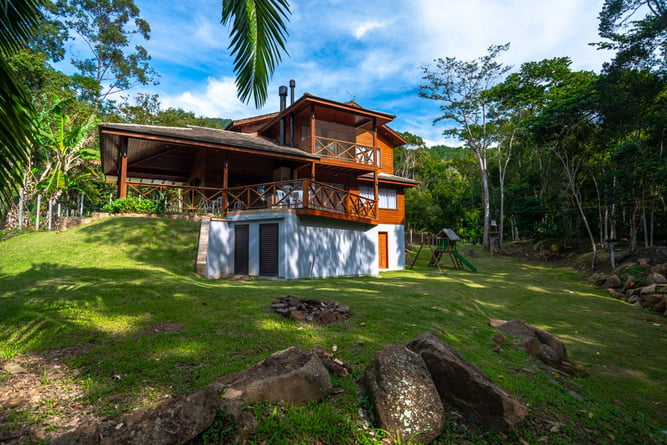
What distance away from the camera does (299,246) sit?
13430 mm

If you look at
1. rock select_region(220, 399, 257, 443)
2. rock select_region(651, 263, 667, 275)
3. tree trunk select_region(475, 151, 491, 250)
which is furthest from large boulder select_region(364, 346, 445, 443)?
tree trunk select_region(475, 151, 491, 250)

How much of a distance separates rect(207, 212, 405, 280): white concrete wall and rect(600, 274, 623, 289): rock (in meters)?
11.6

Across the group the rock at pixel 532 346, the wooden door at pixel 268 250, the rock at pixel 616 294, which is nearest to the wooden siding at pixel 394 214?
the wooden door at pixel 268 250

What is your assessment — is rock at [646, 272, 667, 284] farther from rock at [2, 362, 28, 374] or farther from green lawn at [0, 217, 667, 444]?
rock at [2, 362, 28, 374]

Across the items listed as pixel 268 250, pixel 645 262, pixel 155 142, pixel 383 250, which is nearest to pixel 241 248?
pixel 268 250

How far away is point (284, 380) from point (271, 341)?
75.2 inches

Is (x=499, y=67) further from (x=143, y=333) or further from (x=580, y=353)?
(x=143, y=333)

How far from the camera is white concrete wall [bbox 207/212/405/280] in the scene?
12.9 m

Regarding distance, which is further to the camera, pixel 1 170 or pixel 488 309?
pixel 488 309

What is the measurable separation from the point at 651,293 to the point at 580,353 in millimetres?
8028

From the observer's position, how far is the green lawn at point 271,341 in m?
3.45

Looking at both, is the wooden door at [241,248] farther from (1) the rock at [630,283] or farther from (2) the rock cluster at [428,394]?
(1) the rock at [630,283]

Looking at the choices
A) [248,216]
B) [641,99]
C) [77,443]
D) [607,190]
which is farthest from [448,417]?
[607,190]

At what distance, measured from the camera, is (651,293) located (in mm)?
12109
